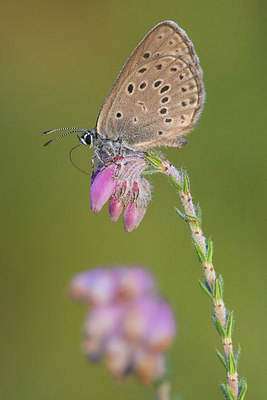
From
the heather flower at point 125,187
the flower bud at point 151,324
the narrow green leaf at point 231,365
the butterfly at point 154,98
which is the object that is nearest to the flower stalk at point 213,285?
the narrow green leaf at point 231,365

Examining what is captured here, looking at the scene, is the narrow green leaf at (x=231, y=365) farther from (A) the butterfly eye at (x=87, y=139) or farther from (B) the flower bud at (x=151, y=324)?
(A) the butterfly eye at (x=87, y=139)

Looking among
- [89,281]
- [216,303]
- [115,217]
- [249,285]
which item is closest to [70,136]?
[249,285]

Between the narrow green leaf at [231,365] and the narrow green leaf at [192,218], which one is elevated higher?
the narrow green leaf at [192,218]

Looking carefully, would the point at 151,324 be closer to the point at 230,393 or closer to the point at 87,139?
the point at 87,139

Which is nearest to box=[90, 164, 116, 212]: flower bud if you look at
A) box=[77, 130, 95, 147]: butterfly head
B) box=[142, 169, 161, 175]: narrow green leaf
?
box=[142, 169, 161, 175]: narrow green leaf

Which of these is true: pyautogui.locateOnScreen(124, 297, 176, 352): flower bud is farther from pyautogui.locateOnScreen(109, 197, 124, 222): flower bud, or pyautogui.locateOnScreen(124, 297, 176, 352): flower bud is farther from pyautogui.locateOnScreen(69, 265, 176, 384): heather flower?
pyautogui.locateOnScreen(109, 197, 124, 222): flower bud

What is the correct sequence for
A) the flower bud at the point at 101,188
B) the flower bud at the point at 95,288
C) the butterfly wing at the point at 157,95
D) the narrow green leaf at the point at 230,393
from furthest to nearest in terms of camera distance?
1. the flower bud at the point at 95,288
2. the butterfly wing at the point at 157,95
3. the flower bud at the point at 101,188
4. the narrow green leaf at the point at 230,393
